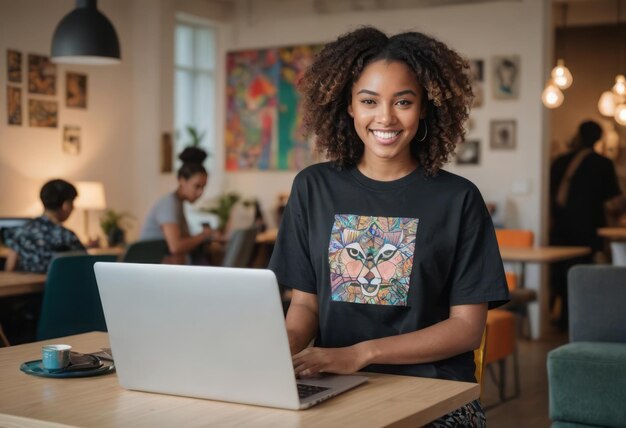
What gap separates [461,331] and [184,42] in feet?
27.3

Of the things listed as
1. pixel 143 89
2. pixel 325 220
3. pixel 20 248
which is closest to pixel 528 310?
pixel 143 89

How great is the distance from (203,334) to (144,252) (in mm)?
3143

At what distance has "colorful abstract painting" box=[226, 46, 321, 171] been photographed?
949 cm

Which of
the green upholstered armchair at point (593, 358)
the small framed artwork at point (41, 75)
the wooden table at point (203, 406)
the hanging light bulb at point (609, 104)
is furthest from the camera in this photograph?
the hanging light bulb at point (609, 104)

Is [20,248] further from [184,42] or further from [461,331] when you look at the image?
[184,42]

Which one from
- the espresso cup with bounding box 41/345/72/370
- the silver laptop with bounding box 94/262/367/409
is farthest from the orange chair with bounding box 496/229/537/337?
the silver laptop with bounding box 94/262/367/409

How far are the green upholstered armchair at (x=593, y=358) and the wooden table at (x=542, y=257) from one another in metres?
1.91

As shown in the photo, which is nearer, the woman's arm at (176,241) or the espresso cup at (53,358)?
the espresso cup at (53,358)

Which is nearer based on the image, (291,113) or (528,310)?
(528,310)

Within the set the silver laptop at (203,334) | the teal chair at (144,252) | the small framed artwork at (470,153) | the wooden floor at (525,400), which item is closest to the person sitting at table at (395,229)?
the silver laptop at (203,334)

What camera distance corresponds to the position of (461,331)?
2.05 meters

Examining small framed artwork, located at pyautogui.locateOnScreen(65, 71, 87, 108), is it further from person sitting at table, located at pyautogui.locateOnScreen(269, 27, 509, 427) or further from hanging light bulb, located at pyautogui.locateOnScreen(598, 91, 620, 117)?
person sitting at table, located at pyautogui.locateOnScreen(269, 27, 509, 427)

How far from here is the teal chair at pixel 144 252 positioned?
466 cm

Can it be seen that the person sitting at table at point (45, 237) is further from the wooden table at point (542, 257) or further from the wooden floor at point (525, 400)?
the wooden table at point (542, 257)
